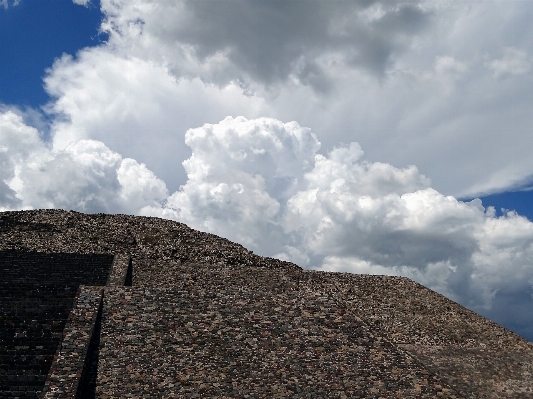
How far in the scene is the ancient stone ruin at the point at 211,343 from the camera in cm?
1363

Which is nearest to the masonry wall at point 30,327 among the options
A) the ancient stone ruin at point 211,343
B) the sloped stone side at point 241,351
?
the ancient stone ruin at point 211,343

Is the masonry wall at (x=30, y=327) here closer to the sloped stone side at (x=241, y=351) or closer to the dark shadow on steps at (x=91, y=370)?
the dark shadow on steps at (x=91, y=370)

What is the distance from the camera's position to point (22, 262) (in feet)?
77.2

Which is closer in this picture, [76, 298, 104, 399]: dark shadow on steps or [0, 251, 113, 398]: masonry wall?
[0, 251, 113, 398]: masonry wall

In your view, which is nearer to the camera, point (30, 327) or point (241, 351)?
point (30, 327)

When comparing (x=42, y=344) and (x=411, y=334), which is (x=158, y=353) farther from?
(x=411, y=334)

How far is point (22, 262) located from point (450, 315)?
71.4 ft

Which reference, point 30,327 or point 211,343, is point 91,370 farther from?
point 211,343

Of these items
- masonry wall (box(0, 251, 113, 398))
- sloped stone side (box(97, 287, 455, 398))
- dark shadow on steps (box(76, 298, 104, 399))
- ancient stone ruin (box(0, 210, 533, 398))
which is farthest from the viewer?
sloped stone side (box(97, 287, 455, 398))

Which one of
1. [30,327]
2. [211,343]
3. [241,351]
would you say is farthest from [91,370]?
[241,351]

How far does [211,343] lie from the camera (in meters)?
15.4

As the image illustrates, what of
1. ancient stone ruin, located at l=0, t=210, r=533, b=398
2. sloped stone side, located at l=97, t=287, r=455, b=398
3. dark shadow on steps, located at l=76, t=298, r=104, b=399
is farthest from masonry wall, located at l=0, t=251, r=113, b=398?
sloped stone side, located at l=97, t=287, r=455, b=398

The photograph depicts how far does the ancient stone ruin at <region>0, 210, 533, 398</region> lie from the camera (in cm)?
1363

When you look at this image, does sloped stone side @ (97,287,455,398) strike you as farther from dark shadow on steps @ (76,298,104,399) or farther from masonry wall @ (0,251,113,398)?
masonry wall @ (0,251,113,398)
